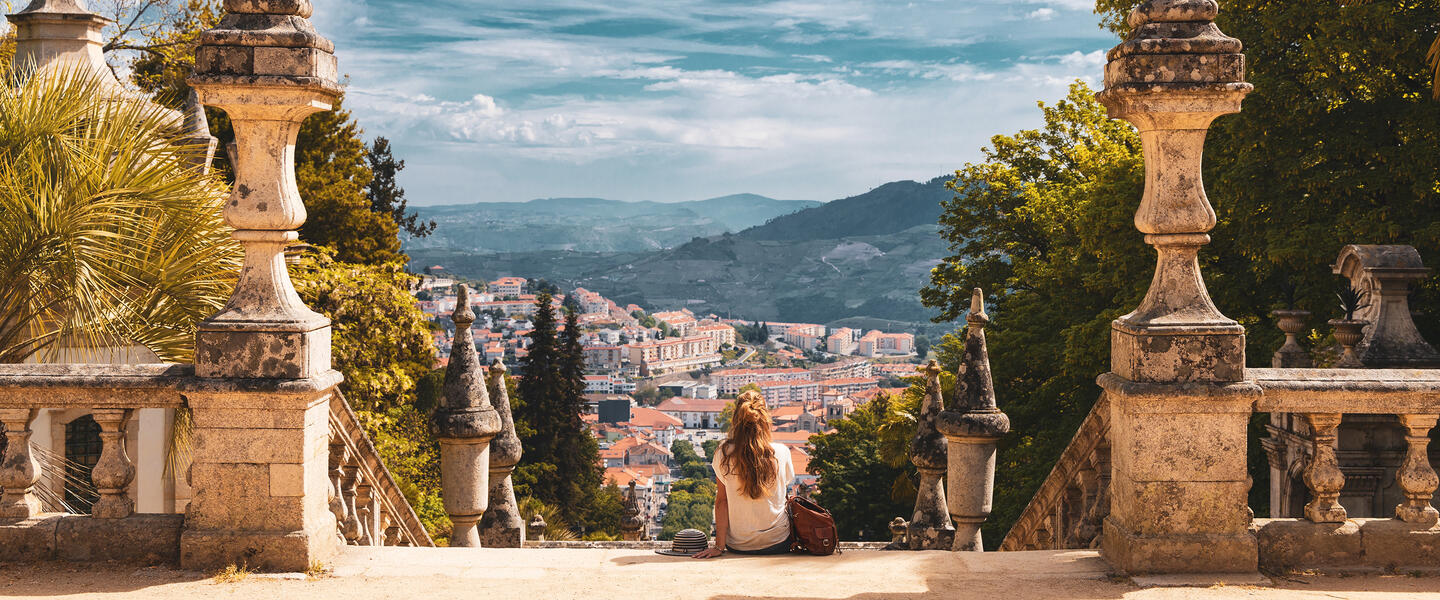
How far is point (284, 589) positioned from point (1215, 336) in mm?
4312

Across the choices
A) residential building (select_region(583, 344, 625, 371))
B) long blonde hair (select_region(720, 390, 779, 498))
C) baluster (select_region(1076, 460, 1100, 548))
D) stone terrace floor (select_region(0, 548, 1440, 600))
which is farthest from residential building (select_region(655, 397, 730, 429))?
stone terrace floor (select_region(0, 548, 1440, 600))

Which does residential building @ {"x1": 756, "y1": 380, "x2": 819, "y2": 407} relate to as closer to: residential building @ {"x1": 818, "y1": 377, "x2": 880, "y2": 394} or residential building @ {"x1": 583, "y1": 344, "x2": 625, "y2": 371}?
residential building @ {"x1": 818, "y1": 377, "x2": 880, "y2": 394}

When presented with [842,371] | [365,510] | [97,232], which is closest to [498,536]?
[365,510]

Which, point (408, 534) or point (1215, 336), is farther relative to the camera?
point (408, 534)

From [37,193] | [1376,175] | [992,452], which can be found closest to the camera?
[37,193]

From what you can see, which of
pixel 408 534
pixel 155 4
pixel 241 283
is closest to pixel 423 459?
pixel 155 4

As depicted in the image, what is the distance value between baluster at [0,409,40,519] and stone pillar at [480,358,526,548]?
5.27m

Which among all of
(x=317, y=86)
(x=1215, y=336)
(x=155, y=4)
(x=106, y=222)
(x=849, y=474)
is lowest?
(x=849, y=474)

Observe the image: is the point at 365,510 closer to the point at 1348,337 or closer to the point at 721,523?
the point at 721,523

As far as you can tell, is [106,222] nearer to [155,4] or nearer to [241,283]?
[241,283]

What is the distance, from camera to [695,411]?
118 m

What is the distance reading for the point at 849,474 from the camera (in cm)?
3928

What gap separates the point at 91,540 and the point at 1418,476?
6174 millimetres

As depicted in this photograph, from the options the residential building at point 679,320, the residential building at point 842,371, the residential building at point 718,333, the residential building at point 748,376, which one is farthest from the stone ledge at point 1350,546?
the residential building at point 679,320
